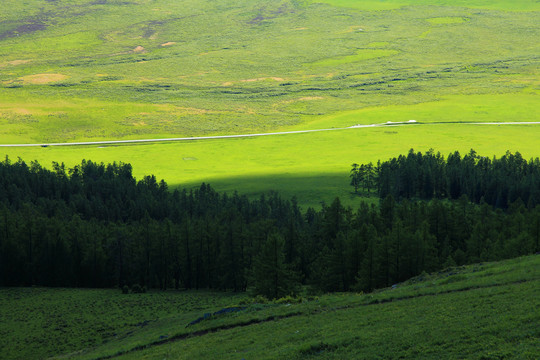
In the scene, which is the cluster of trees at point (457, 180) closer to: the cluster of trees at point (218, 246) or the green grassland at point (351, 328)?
the cluster of trees at point (218, 246)

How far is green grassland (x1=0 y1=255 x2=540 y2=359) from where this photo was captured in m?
26.4

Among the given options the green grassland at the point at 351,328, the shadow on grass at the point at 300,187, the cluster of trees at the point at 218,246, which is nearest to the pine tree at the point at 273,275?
the cluster of trees at the point at 218,246

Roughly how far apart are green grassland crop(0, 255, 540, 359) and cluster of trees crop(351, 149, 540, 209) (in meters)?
87.8

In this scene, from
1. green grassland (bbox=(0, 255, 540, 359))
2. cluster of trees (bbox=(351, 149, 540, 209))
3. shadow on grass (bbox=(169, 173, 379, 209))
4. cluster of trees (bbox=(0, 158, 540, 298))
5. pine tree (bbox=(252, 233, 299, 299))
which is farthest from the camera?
shadow on grass (bbox=(169, 173, 379, 209))

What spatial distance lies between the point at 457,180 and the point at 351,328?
113 m

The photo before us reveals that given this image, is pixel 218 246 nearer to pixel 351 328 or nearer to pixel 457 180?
pixel 351 328

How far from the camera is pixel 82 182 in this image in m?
144

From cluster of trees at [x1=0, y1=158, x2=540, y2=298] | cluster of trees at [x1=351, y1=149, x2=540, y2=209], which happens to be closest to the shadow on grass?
Result: cluster of trees at [x1=351, y1=149, x2=540, y2=209]

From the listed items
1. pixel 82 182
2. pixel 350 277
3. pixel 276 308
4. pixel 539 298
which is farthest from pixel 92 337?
pixel 82 182

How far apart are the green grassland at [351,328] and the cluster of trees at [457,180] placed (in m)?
87.8

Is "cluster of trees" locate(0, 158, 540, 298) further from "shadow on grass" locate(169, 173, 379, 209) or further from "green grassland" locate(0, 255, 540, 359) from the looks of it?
"shadow on grass" locate(169, 173, 379, 209)

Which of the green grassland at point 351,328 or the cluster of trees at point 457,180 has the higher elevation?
the cluster of trees at point 457,180

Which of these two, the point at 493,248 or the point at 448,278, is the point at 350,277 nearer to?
the point at 493,248

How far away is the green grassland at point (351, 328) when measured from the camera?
26.4m
